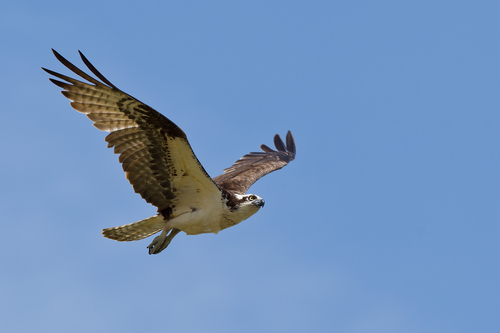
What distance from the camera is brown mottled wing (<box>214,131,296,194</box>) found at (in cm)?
1302

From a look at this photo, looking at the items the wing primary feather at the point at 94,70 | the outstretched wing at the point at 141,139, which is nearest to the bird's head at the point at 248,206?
the outstretched wing at the point at 141,139

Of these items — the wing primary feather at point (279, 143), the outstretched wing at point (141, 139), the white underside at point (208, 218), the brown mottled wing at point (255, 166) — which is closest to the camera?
the outstretched wing at point (141, 139)

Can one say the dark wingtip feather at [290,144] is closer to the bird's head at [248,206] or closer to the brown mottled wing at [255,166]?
the brown mottled wing at [255,166]

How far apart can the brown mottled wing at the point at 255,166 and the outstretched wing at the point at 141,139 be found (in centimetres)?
189

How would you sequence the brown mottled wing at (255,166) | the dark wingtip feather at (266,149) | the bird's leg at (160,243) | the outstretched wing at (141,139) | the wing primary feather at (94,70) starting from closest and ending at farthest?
1. the wing primary feather at (94,70)
2. the outstretched wing at (141,139)
3. the bird's leg at (160,243)
4. the brown mottled wing at (255,166)
5. the dark wingtip feather at (266,149)

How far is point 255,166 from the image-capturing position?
14.7 meters

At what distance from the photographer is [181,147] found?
10297 mm

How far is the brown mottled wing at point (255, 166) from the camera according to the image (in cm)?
1302

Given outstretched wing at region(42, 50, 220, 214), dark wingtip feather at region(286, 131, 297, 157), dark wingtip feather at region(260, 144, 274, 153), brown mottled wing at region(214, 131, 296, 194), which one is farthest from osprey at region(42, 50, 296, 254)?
dark wingtip feather at region(286, 131, 297, 157)

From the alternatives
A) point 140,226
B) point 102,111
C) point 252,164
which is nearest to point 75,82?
point 102,111

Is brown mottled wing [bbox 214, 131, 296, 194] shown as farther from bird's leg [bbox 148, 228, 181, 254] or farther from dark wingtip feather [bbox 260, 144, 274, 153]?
bird's leg [bbox 148, 228, 181, 254]

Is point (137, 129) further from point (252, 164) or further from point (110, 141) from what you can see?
point (252, 164)

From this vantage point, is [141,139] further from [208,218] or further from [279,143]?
[279,143]

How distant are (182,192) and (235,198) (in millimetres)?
868
